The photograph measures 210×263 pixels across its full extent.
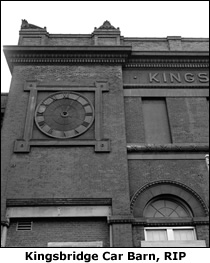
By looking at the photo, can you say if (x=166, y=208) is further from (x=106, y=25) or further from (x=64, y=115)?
(x=106, y=25)

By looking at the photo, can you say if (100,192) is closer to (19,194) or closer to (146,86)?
(19,194)

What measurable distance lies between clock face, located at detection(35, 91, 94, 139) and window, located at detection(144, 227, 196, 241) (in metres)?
4.57

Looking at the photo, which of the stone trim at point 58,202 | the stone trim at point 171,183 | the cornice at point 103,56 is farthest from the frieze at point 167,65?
the stone trim at point 58,202

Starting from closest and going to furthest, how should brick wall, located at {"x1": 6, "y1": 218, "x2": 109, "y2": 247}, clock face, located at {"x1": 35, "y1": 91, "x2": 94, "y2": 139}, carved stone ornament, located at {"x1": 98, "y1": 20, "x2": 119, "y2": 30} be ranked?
brick wall, located at {"x1": 6, "y1": 218, "x2": 109, "y2": 247} → clock face, located at {"x1": 35, "y1": 91, "x2": 94, "y2": 139} → carved stone ornament, located at {"x1": 98, "y1": 20, "x2": 119, "y2": 30}

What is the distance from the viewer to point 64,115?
13758 mm

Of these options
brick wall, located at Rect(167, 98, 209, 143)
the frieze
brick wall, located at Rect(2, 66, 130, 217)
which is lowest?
brick wall, located at Rect(2, 66, 130, 217)

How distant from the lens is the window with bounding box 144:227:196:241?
11.4 m

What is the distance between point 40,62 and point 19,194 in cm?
637

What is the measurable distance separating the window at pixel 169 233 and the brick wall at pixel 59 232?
1471 millimetres

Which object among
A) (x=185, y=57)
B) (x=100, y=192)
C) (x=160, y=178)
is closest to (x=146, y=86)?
(x=185, y=57)

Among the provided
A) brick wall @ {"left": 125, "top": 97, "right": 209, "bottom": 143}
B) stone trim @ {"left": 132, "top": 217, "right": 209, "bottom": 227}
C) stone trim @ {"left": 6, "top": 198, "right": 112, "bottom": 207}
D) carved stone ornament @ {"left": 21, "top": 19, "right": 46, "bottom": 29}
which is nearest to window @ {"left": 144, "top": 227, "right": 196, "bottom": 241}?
stone trim @ {"left": 132, "top": 217, "right": 209, "bottom": 227}

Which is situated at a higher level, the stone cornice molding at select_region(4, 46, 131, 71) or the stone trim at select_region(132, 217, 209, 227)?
the stone cornice molding at select_region(4, 46, 131, 71)

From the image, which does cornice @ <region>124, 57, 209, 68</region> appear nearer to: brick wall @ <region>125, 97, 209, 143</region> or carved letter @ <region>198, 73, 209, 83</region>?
carved letter @ <region>198, 73, 209, 83</region>

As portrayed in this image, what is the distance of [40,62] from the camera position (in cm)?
1526
